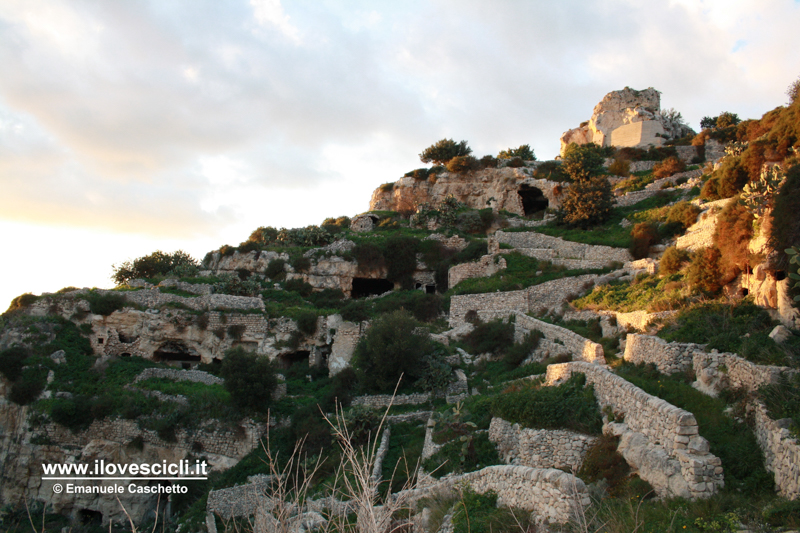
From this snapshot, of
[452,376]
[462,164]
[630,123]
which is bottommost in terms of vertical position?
[452,376]

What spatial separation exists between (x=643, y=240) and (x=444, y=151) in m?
30.9

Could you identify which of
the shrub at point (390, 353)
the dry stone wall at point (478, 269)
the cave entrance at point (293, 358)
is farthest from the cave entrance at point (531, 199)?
the shrub at point (390, 353)

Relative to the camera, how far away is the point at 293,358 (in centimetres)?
2608

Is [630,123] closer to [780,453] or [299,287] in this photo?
[299,287]

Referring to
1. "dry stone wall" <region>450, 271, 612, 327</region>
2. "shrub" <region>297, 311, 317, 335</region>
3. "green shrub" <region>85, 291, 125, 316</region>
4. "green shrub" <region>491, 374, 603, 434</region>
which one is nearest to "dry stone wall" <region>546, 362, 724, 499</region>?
"green shrub" <region>491, 374, 603, 434</region>

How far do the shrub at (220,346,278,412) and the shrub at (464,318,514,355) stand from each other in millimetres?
8989

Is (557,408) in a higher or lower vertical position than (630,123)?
lower

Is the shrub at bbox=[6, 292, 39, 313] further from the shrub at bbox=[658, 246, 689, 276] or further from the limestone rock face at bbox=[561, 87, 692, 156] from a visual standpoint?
the limestone rock face at bbox=[561, 87, 692, 156]

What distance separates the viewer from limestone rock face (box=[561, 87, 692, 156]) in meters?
53.3

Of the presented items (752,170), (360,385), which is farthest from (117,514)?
(752,170)

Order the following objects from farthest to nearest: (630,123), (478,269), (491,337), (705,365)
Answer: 1. (630,123)
2. (478,269)
3. (491,337)
4. (705,365)

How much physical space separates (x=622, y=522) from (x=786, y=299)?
9222 mm

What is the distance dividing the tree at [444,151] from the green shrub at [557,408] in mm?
43467

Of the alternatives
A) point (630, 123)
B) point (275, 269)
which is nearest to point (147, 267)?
Answer: point (275, 269)
